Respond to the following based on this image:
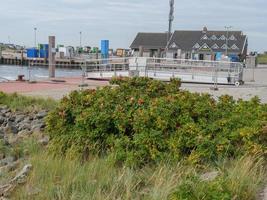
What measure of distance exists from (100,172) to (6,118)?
25.5 ft

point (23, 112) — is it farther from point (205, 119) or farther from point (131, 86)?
point (205, 119)

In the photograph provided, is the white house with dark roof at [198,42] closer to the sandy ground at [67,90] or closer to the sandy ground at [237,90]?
the sandy ground at [237,90]

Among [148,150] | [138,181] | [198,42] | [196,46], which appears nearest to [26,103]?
[148,150]

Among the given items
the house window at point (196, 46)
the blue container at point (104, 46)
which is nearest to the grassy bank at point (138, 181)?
the blue container at point (104, 46)

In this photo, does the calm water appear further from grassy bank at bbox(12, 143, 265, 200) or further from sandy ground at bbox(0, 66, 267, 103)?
grassy bank at bbox(12, 143, 265, 200)

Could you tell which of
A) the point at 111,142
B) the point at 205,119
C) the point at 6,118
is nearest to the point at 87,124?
the point at 111,142

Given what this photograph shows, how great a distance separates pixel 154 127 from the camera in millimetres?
5859

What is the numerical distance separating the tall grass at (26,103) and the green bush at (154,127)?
255 inches

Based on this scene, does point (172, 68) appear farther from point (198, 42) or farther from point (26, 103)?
point (198, 42)

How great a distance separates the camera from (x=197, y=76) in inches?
1038

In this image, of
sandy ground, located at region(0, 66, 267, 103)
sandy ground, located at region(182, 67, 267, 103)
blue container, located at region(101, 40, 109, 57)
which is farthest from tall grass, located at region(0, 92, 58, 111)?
blue container, located at region(101, 40, 109, 57)

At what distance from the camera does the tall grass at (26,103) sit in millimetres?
13492

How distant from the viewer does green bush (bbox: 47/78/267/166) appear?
545 cm

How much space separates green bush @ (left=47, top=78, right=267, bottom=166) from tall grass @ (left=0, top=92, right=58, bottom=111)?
647 cm
